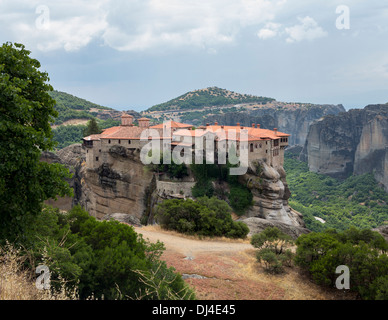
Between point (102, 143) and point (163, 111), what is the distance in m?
126

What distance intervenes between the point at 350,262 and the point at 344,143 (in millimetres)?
96472

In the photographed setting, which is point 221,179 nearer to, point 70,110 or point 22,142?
point 22,142

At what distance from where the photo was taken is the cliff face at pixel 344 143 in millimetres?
92938

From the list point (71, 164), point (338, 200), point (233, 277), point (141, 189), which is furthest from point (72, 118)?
point (233, 277)

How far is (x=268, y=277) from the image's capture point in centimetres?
1627

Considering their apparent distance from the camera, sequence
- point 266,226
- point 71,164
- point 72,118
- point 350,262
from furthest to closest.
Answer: point 72,118
point 71,164
point 266,226
point 350,262

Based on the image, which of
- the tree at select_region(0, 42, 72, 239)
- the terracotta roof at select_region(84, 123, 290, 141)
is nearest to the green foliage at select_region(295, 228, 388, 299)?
the tree at select_region(0, 42, 72, 239)

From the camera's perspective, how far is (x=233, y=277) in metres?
15.8

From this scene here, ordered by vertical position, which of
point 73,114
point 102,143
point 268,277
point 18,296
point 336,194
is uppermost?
point 73,114

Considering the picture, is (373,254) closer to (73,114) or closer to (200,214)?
(200,214)

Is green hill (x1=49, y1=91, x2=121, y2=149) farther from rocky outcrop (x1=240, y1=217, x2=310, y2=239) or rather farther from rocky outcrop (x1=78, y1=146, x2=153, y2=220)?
rocky outcrop (x1=240, y1=217, x2=310, y2=239)

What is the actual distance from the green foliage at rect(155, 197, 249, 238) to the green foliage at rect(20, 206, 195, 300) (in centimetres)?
1074

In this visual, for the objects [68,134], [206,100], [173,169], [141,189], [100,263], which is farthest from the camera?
[206,100]
